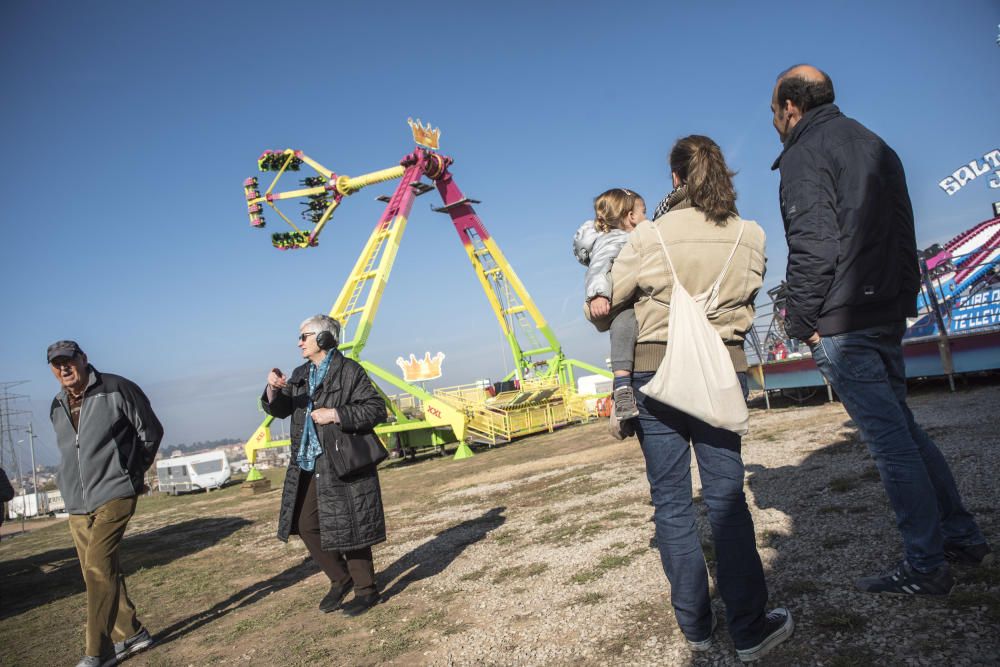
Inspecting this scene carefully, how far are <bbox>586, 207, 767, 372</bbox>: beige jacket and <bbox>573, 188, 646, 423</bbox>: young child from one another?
0.05 m

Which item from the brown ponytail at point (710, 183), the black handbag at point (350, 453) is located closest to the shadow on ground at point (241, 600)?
the black handbag at point (350, 453)

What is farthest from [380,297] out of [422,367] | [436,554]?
[436,554]

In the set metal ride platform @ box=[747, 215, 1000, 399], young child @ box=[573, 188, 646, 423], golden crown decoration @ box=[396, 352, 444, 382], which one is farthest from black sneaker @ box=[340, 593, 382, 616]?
golden crown decoration @ box=[396, 352, 444, 382]

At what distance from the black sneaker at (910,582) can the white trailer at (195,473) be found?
2319cm

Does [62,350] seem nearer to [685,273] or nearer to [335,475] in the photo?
[335,475]

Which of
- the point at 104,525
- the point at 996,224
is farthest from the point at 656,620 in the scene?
the point at 996,224

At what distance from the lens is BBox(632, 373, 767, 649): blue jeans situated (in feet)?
7.29

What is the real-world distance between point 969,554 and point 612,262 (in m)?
1.93

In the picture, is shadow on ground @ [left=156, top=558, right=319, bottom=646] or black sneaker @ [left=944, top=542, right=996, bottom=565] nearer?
black sneaker @ [left=944, top=542, right=996, bottom=565]

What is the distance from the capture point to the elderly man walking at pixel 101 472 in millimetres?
3643

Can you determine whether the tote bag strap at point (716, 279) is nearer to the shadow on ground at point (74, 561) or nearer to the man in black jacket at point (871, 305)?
the man in black jacket at point (871, 305)

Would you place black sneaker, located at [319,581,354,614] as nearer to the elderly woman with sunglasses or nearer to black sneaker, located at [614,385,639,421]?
the elderly woman with sunglasses

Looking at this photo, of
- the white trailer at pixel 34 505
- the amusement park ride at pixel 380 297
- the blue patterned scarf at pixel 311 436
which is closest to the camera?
the blue patterned scarf at pixel 311 436

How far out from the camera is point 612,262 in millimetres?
2572
